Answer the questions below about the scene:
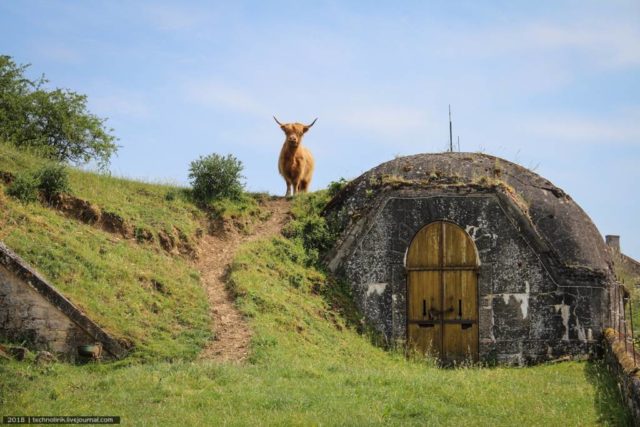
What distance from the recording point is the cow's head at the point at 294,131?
22.2 m

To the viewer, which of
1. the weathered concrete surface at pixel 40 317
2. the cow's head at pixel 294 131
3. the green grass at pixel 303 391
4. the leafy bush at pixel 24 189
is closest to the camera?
the green grass at pixel 303 391

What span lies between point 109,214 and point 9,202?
210cm

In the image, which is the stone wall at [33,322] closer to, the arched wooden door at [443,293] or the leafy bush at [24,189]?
the leafy bush at [24,189]

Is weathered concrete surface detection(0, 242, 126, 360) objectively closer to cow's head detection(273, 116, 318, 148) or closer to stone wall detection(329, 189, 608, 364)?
stone wall detection(329, 189, 608, 364)

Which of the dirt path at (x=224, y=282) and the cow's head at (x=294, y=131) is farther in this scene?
the cow's head at (x=294, y=131)

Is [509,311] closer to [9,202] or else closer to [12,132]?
[9,202]

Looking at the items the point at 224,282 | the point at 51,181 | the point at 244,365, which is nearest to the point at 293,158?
the point at 224,282

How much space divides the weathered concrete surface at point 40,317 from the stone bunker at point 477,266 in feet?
20.5

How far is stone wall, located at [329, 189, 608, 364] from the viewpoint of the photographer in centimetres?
1780

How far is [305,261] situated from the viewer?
19.3 meters

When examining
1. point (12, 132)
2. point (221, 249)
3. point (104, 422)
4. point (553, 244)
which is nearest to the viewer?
point (104, 422)

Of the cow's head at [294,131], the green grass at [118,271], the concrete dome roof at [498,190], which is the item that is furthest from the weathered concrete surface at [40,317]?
the cow's head at [294,131]

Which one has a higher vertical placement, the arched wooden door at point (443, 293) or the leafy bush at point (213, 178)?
the leafy bush at point (213, 178)

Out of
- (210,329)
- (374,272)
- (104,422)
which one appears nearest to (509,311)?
(374,272)
